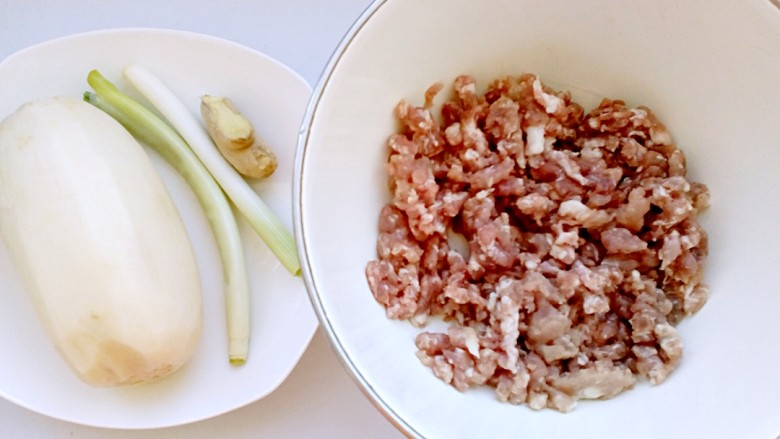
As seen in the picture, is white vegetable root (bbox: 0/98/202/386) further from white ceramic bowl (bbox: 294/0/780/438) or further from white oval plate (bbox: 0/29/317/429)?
white ceramic bowl (bbox: 294/0/780/438)

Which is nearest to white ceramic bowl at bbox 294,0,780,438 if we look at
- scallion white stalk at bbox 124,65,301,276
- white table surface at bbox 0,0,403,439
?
scallion white stalk at bbox 124,65,301,276

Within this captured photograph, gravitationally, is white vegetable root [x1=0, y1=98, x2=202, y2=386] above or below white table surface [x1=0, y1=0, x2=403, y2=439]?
below

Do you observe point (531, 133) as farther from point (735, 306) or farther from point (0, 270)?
point (0, 270)

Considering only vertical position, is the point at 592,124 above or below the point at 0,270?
above

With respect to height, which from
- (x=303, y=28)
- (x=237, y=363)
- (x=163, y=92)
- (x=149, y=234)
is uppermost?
(x=303, y=28)

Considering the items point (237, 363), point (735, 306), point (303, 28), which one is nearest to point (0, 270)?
point (237, 363)

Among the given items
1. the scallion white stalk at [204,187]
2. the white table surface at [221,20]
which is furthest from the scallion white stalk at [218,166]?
the white table surface at [221,20]

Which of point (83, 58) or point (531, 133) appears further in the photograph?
point (83, 58)
